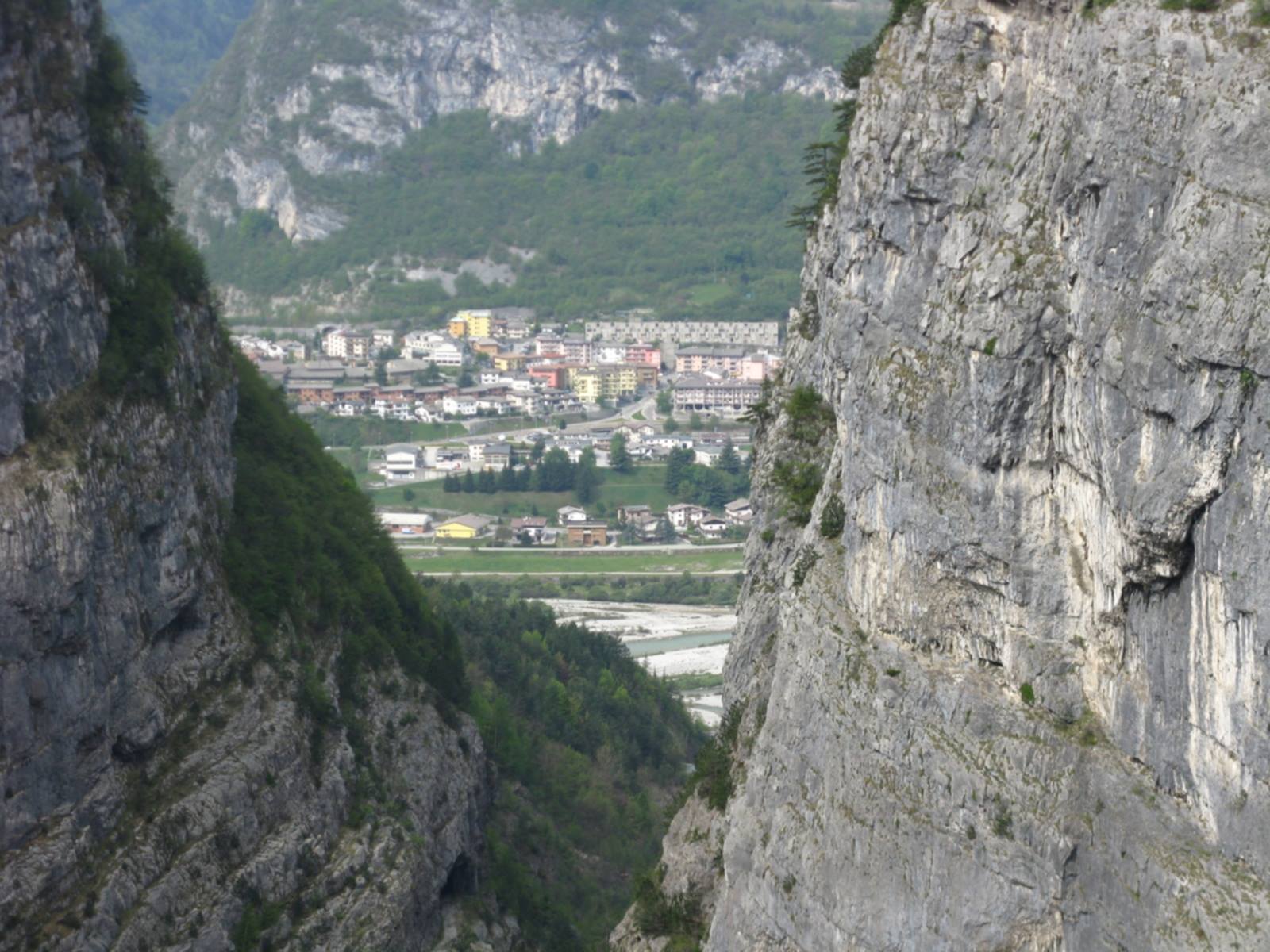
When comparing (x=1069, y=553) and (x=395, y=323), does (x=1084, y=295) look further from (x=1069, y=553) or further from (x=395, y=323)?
(x=395, y=323)

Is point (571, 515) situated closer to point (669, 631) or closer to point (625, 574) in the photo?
point (625, 574)

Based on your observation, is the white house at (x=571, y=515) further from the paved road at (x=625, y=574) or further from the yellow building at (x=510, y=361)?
the yellow building at (x=510, y=361)

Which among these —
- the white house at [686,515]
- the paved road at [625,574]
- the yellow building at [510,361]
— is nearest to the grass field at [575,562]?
the paved road at [625,574]

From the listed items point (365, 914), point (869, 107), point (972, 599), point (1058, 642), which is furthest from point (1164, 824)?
point (365, 914)

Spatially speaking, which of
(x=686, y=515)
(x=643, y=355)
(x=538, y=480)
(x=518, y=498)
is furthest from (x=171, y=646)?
(x=643, y=355)

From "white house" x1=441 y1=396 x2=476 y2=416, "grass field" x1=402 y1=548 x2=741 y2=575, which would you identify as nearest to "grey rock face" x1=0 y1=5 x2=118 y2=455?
"grass field" x1=402 y1=548 x2=741 y2=575

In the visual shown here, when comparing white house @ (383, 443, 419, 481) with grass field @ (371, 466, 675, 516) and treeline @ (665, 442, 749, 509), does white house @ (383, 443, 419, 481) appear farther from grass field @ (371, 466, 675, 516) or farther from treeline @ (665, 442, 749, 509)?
treeline @ (665, 442, 749, 509)
